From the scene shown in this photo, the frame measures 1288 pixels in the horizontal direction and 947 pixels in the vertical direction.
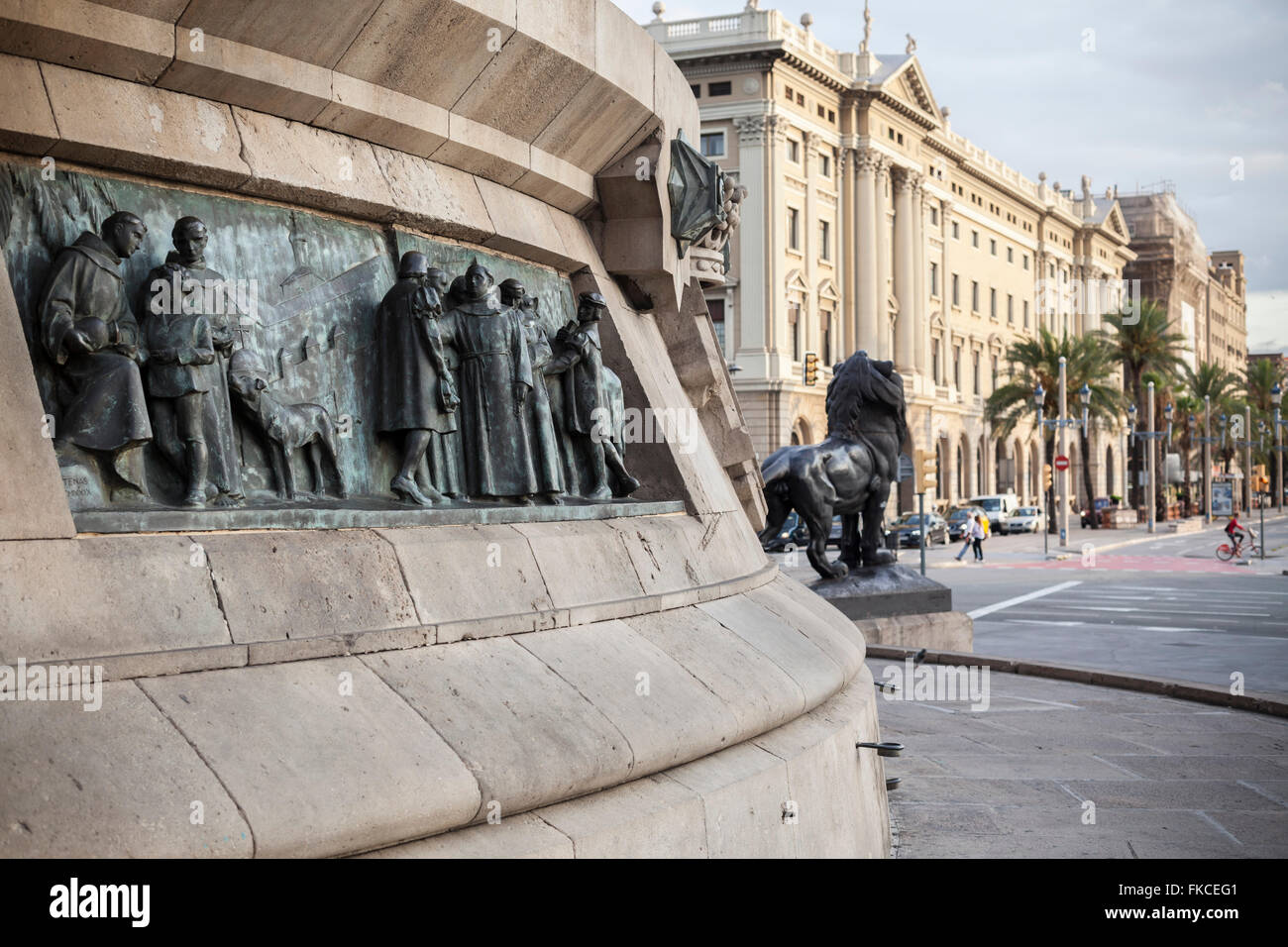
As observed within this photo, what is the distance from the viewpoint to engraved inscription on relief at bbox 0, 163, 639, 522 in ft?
14.3

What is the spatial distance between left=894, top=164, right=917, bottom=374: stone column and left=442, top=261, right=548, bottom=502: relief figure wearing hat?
59.1 meters

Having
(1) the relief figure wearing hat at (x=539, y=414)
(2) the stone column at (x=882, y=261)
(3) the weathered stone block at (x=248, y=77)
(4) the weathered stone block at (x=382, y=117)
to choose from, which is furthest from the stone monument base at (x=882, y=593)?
(2) the stone column at (x=882, y=261)

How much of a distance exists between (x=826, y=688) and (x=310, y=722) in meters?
2.91

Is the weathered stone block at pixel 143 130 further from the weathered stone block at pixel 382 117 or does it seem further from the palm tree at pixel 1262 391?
the palm tree at pixel 1262 391

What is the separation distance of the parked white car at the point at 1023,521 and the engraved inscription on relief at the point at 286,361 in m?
51.4

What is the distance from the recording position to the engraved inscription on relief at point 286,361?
4.35 m

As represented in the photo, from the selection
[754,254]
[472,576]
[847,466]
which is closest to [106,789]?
[472,576]

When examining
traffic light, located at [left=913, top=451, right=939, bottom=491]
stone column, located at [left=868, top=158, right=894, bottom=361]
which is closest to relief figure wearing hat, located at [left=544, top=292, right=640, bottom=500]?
traffic light, located at [left=913, top=451, right=939, bottom=491]

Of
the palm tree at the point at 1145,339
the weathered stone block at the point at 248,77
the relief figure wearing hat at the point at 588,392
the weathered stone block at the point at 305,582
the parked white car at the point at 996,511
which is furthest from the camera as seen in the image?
the palm tree at the point at 1145,339

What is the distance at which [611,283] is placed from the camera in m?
7.38

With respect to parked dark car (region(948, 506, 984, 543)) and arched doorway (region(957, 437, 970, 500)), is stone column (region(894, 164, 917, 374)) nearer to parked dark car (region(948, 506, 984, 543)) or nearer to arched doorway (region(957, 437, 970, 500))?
arched doorway (region(957, 437, 970, 500))

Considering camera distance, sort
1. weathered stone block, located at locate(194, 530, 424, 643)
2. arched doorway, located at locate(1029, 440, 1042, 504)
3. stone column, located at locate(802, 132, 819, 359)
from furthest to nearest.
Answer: arched doorway, located at locate(1029, 440, 1042, 504), stone column, located at locate(802, 132, 819, 359), weathered stone block, located at locate(194, 530, 424, 643)
